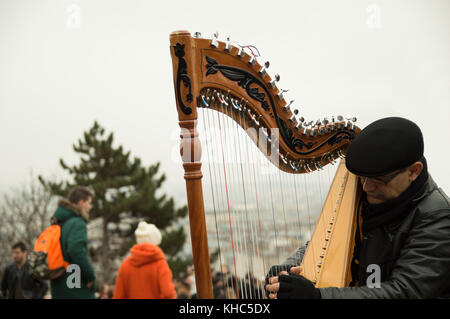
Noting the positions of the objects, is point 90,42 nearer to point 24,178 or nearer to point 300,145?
point 24,178

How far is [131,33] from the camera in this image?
28.9 feet

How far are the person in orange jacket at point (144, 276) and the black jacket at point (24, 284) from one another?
0.72 m

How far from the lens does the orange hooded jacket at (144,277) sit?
293 cm

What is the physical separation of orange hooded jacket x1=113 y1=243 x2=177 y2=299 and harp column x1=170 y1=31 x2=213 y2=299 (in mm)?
1836

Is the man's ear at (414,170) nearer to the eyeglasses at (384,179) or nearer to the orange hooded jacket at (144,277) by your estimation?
the eyeglasses at (384,179)

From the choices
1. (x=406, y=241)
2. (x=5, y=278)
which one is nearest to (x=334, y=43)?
(x=5, y=278)

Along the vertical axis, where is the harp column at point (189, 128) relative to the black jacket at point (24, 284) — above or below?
above

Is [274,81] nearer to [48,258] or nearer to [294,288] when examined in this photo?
[294,288]

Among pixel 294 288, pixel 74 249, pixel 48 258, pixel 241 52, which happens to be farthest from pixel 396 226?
pixel 48 258

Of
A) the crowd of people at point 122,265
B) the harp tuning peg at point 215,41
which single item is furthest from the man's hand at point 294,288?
the crowd of people at point 122,265

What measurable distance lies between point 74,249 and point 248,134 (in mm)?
1996

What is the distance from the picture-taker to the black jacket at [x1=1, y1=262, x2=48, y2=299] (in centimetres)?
330

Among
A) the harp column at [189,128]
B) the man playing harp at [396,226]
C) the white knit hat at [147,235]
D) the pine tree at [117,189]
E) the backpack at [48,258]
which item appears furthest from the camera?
the pine tree at [117,189]

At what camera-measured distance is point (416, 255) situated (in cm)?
127
